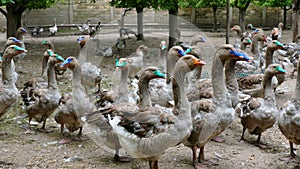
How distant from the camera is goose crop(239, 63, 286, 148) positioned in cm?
577

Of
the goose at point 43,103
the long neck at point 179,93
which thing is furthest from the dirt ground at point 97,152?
the long neck at point 179,93

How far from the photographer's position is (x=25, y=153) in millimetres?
5531

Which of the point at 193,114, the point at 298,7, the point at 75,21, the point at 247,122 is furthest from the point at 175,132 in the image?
the point at 75,21

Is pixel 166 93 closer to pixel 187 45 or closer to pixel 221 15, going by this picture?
pixel 187 45

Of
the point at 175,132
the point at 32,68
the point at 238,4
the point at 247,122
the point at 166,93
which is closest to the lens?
the point at 175,132

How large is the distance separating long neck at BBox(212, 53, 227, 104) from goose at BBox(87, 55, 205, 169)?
2.76 feet

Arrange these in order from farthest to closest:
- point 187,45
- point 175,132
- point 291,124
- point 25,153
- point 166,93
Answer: point 187,45 < point 166,93 < point 25,153 < point 291,124 < point 175,132

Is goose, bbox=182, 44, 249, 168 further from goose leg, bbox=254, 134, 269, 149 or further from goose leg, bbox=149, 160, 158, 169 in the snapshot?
goose leg, bbox=254, 134, 269, 149

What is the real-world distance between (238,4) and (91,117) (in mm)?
15651

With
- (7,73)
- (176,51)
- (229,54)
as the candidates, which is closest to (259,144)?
(229,54)

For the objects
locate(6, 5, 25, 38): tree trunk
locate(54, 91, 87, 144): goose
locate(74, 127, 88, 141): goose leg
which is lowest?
locate(74, 127, 88, 141): goose leg

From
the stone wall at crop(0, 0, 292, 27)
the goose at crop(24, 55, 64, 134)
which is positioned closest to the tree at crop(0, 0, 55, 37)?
the goose at crop(24, 55, 64, 134)

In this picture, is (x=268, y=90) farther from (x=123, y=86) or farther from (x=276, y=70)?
(x=123, y=86)

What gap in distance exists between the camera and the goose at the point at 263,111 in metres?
5.77
